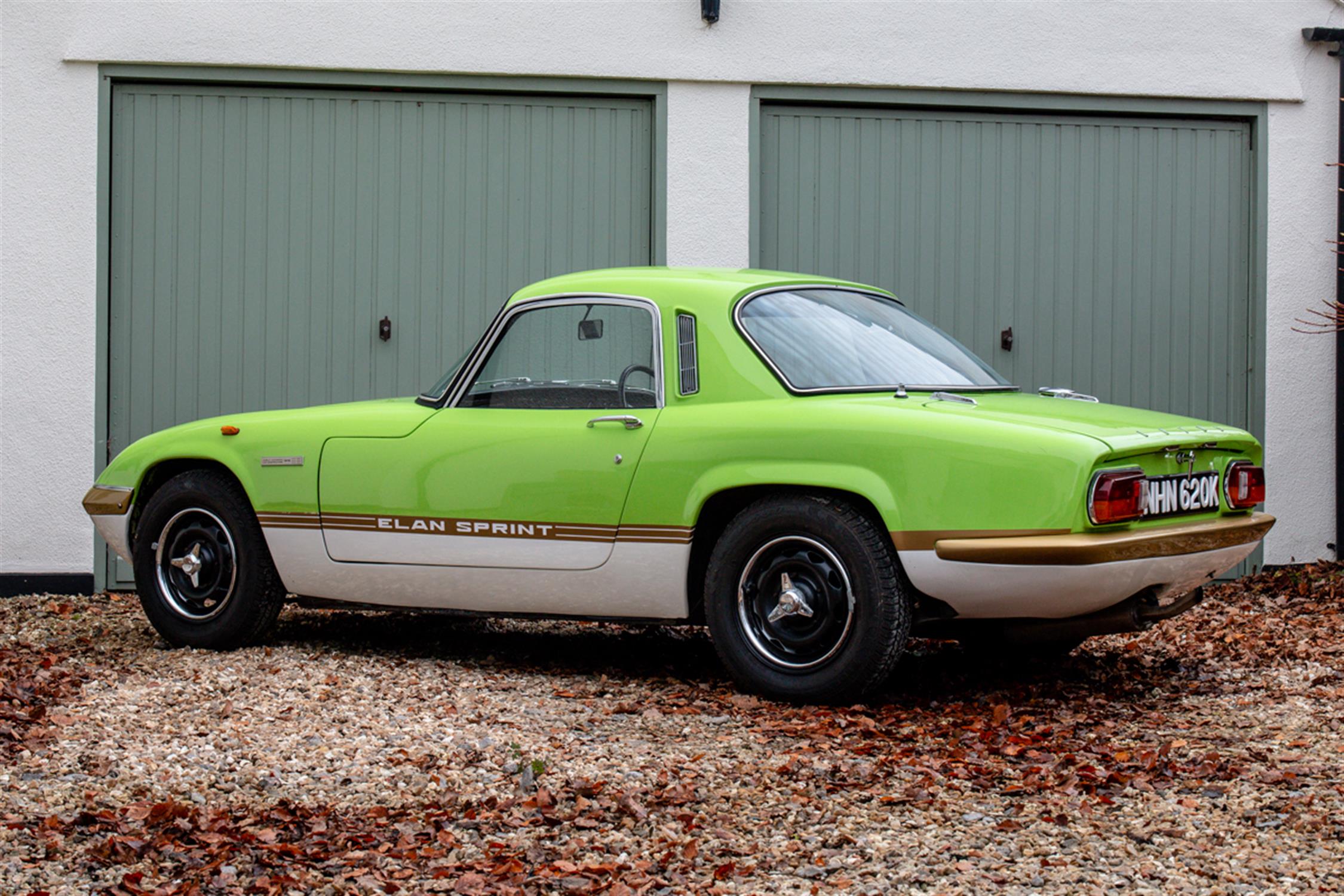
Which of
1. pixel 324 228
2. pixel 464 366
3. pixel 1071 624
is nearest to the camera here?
pixel 1071 624

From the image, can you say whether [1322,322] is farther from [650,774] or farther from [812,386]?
[650,774]

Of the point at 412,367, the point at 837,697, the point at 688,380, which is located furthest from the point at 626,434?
the point at 412,367

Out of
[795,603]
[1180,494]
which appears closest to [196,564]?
[795,603]

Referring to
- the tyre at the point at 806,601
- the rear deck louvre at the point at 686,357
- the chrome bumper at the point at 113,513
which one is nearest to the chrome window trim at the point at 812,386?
the rear deck louvre at the point at 686,357

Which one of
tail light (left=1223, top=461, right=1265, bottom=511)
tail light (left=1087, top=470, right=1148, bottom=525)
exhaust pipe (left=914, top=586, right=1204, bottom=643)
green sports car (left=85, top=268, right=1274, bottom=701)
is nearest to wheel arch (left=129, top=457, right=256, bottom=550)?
green sports car (left=85, top=268, right=1274, bottom=701)

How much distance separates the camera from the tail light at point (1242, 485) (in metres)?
5.13

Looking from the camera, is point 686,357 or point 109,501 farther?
point 109,501

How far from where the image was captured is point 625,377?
5.49 meters

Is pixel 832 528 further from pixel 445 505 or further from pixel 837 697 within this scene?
pixel 445 505

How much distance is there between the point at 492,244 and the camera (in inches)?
350

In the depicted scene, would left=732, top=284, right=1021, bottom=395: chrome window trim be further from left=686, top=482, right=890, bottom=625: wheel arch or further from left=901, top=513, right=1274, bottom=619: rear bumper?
left=901, top=513, right=1274, bottom=619: rear bumper

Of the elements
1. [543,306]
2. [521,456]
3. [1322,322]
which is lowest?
[521,456]

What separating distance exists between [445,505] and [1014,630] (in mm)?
2141

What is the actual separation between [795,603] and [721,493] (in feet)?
1.61
